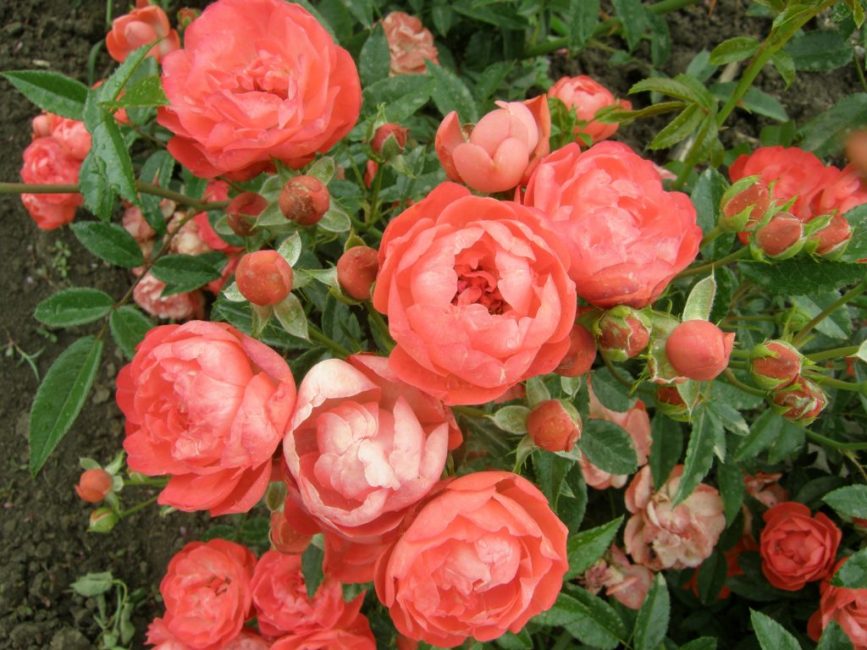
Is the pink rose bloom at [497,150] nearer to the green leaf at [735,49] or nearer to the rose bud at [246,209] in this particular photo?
the rose bud at [246,209]

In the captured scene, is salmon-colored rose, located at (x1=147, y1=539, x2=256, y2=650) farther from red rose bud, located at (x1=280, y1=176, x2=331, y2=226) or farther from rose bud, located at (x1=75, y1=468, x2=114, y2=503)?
red rose bud, located at (x1=280, y1=176, x2=331, y2=226)

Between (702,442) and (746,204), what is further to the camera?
(702,442)

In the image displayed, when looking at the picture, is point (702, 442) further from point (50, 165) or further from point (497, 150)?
point (50, 165)

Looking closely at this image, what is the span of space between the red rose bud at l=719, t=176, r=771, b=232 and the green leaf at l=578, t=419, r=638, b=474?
14.8 inches

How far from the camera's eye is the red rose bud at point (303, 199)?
0.90m

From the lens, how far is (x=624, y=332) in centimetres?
77

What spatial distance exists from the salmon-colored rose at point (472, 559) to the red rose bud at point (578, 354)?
13 centimetres

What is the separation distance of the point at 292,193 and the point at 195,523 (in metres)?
1.18

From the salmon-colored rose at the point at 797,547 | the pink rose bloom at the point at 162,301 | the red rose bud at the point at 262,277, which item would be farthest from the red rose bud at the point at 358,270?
the pink rose bloom at the point at 162,301

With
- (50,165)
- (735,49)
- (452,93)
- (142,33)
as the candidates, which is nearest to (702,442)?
(735,49)

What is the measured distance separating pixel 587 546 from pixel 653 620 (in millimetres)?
191

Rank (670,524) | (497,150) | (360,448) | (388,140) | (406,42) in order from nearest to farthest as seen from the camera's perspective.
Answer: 1. (360,448)
2. (497,150)
3. (388,140)
4. (670,524)
5. (406,42)

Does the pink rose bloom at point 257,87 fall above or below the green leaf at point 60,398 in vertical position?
above

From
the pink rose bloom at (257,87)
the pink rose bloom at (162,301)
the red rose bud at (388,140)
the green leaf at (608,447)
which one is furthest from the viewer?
the pink rose bloom at (162,301)
